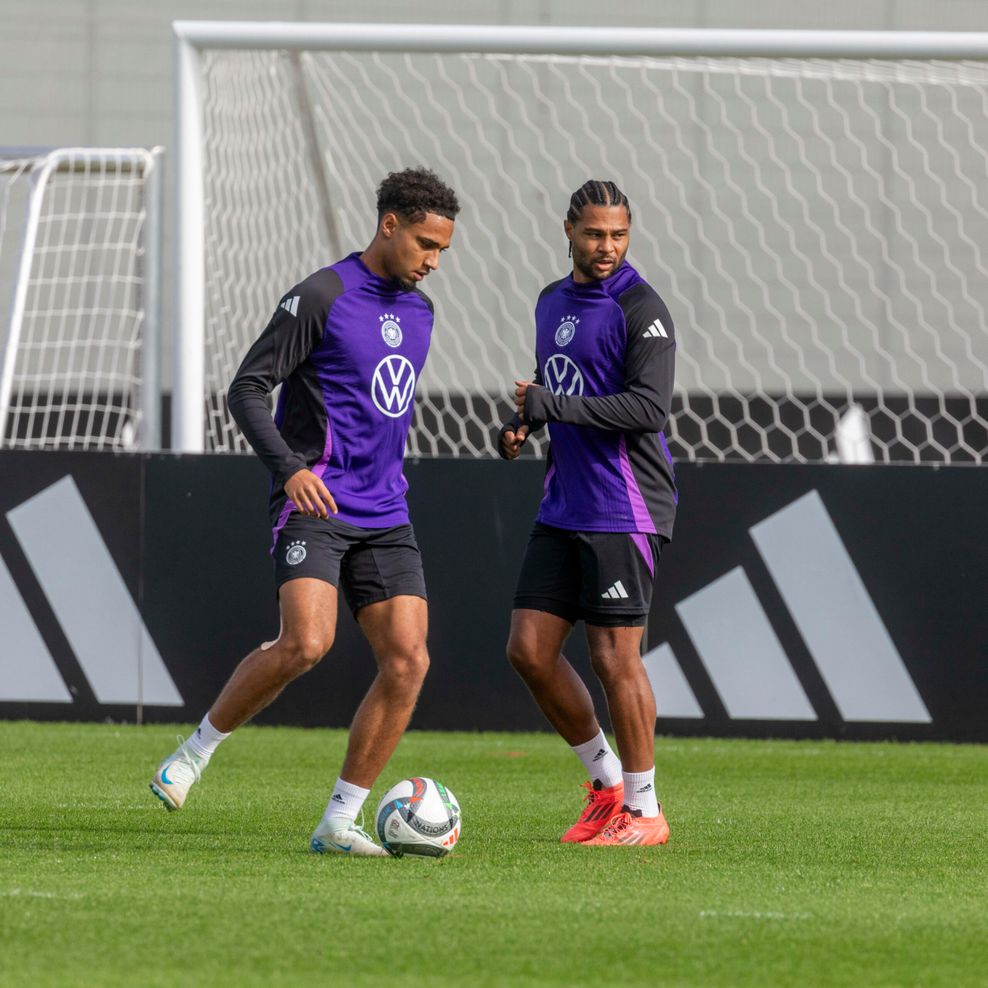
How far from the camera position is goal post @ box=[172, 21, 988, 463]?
1025cm

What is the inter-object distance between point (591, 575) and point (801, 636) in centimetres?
307

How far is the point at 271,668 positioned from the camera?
5.09 metres

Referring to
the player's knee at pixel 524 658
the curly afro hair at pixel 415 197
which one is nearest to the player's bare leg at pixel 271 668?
the player's knee at pixel 524 658

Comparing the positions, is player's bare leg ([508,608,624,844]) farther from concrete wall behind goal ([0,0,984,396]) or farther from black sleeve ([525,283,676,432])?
concrete wall behind goal ([0,0,984,396])

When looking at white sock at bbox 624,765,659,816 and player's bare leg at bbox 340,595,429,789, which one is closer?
player's bare leg at bbox 340,595,429,789

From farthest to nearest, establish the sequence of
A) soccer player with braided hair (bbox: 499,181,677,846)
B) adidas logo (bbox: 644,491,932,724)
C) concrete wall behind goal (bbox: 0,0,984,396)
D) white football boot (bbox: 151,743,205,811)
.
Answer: concrete wall behind goal (bbox: 0,0,984,396) → adidas logo (bbox: 644,491,932,724) → soccer player with braided hair (bbox: 499,181,677,846) → white football boot (bbox: 151,743,205,811)

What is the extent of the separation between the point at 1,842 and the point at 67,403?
209 inches

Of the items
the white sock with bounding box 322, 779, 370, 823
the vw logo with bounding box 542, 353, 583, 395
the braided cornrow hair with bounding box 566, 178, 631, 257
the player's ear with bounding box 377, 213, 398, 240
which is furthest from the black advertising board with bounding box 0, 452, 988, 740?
the white sock with bounding box 322, 779, 370, 823

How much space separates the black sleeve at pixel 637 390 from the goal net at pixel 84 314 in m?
4.12

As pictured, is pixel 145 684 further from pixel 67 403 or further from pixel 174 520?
pixel 67 403

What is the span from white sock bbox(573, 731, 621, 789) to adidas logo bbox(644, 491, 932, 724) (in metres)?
2.78

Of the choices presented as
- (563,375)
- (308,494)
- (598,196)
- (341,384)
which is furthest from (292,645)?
(598,196)

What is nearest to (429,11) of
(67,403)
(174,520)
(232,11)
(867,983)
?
(232,11)

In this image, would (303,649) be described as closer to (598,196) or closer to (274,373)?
(274,373)
